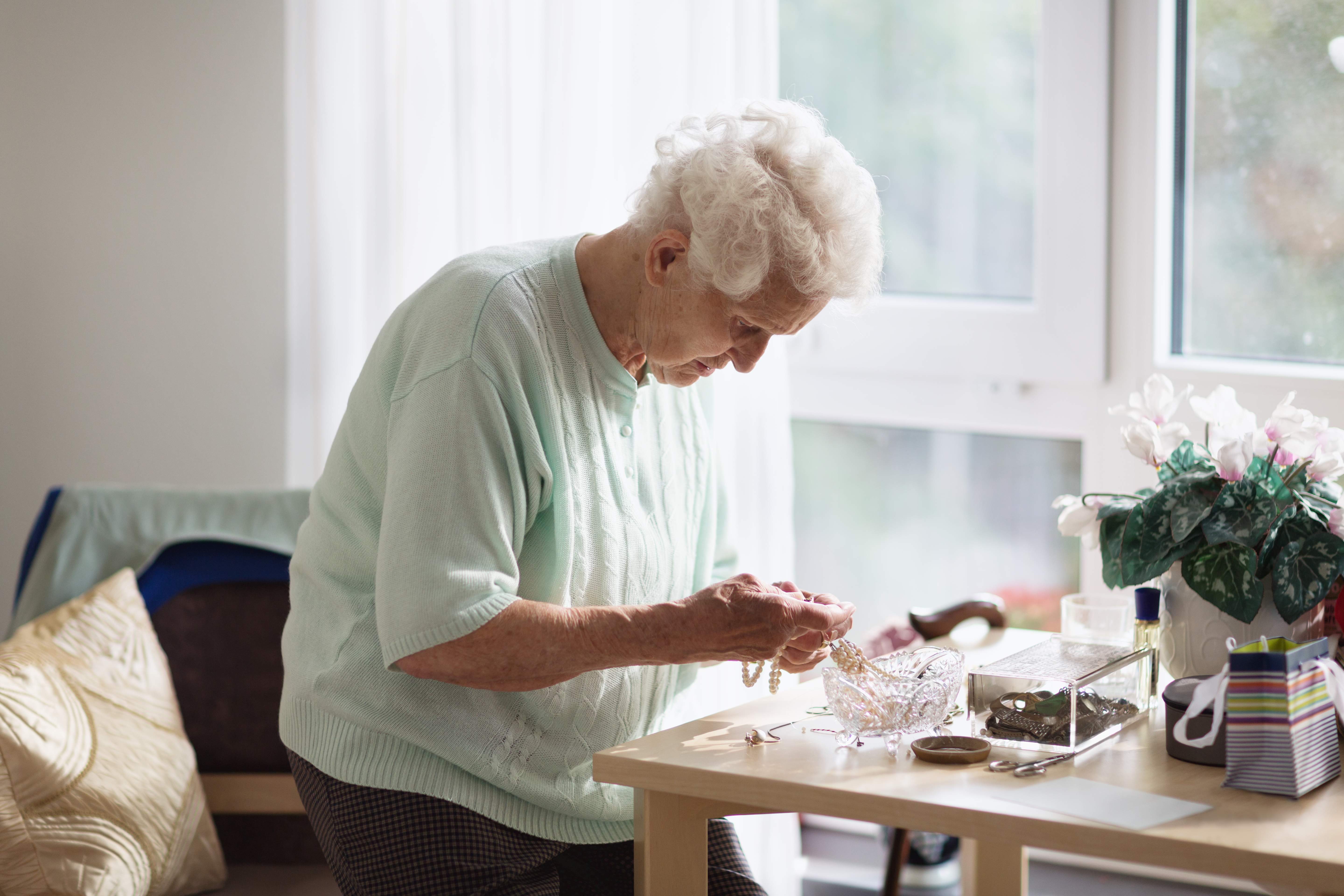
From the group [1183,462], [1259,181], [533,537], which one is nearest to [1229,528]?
[1183,462]

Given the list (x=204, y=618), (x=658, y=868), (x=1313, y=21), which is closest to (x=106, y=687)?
(x=204, y=618)

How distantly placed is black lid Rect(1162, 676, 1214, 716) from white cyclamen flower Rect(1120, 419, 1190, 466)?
0.28 metres

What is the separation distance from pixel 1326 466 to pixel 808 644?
0.60m

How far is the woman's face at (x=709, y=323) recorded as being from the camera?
1.38 metres

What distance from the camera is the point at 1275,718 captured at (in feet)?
3.81

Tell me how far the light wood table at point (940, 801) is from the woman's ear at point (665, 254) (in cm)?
47

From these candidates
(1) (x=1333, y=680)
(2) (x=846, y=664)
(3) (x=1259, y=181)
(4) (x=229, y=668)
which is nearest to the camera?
(1) (x=1333, y=680)

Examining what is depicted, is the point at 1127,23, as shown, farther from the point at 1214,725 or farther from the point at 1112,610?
the point at 1214,725

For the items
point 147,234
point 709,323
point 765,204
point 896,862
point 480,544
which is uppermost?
point 147,234

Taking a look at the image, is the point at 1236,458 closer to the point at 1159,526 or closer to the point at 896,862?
the point at 1159,526

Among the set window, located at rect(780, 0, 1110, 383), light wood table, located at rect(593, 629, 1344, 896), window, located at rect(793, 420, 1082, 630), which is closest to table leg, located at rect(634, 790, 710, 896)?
light wood table, located at rect(593, 629, 1344, 896)

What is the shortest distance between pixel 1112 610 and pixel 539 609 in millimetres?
798

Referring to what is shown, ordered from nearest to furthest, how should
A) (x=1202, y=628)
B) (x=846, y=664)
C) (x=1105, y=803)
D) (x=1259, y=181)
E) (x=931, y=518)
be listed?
(x=1105, y=803)
(x=846, y=664)
(x=1202, y=628)
(x=1259, y=181)
(x=931, y=518)

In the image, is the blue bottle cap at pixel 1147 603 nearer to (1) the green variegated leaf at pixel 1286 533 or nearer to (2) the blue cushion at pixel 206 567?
(1) the green variegated leaf at pixel 1286 533
